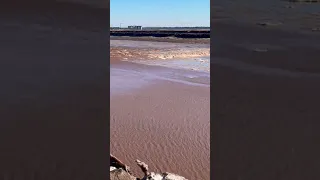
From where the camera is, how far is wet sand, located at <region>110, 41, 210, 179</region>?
4031 millimetres

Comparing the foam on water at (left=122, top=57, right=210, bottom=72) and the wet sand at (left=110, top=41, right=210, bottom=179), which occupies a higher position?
the foam on water at (left=122, top=57, right=210, bottom=72)

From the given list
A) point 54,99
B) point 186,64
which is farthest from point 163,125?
point 186,64

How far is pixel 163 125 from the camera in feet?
17.8

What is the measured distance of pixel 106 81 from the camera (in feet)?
3.79

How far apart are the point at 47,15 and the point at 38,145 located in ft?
1.46

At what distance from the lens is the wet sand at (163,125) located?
159 inches
